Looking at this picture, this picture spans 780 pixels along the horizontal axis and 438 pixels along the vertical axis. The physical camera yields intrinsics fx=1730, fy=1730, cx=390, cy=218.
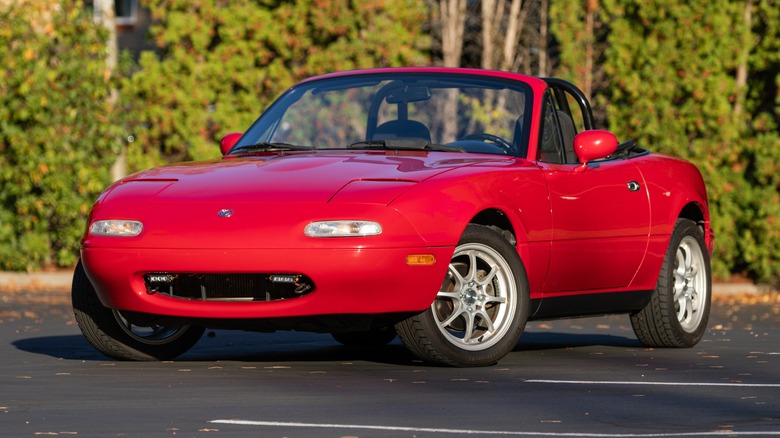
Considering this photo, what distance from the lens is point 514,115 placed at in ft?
32.4

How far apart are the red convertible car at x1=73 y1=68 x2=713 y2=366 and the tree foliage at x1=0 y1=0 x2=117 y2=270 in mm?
9480

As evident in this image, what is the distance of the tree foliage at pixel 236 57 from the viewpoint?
20.8 m

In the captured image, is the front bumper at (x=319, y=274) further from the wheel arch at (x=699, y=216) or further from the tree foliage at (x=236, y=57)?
the tree foliage at (x=236, y=57)

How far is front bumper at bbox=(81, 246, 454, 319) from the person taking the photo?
8047 millimetres

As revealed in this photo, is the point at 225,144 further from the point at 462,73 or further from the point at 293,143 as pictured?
the point at 462,73

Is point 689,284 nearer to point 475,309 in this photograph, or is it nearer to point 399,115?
point 399,115

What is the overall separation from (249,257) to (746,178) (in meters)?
13.3

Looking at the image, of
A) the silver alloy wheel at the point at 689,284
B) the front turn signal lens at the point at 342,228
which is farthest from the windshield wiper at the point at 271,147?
the silver alloy wheel at the point at 689,284

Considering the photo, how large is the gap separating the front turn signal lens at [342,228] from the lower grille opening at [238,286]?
228 millimetres

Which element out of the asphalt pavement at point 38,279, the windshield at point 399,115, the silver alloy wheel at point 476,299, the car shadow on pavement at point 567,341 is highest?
the windshield at point 399,115

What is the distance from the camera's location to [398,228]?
8.10m

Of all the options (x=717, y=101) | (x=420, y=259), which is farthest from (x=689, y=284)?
(x=717, y=101)

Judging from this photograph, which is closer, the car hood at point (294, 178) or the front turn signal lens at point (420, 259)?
the front turn signal lens at point (420, 259)

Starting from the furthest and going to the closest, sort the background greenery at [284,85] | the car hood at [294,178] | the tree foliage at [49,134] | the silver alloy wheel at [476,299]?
the background greenery at [284,85] → the tree foliage at [49,134] → the silver alloy wheel at [476,299] → the car hood at [294,178]
